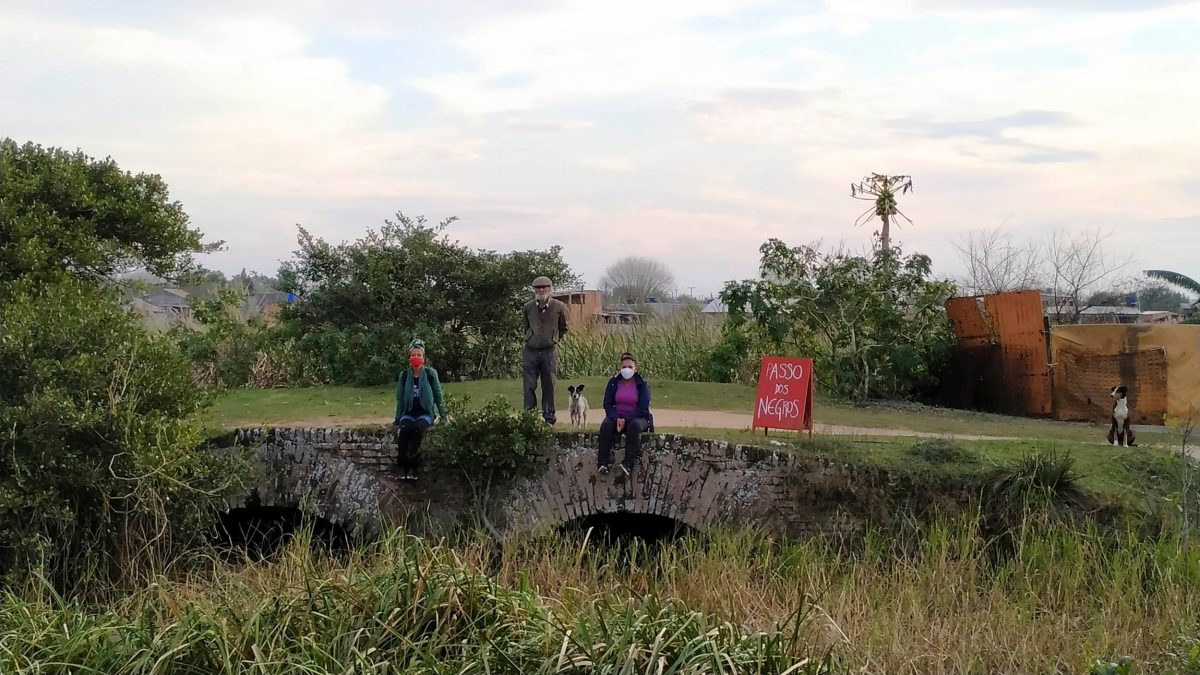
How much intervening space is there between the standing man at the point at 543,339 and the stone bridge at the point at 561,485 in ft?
2.54

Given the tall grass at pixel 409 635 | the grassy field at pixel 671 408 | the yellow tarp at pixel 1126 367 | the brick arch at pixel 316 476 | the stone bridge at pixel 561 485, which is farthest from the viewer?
the yellow tarp at pixel 1126 367

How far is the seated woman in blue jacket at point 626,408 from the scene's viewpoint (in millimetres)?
10773

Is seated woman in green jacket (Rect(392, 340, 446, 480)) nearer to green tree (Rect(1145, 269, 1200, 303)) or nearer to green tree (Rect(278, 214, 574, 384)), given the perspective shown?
green tree (Rect(278, 214, 574, 384))

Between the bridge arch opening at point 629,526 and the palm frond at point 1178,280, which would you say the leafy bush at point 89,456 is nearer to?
the bridge arch opening at point 629,526

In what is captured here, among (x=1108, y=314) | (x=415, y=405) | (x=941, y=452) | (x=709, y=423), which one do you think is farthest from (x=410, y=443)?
(x=1108, y=314)

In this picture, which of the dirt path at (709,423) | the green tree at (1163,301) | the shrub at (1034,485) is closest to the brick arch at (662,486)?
the dirt path at (709,423)

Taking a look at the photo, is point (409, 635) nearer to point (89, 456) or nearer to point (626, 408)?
point (626, 408)

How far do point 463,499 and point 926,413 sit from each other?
7.10m

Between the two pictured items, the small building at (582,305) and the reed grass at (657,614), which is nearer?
the reed grass at (657,614)

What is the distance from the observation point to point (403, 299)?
1769 centimetres

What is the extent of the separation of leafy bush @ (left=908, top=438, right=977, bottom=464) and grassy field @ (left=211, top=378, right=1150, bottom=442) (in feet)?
6.62

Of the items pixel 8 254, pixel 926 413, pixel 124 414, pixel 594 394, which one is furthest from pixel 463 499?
pixel 926 413

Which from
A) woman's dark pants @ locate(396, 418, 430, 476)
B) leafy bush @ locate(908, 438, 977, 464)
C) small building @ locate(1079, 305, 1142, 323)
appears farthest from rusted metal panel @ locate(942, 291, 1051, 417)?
woman's dark pants @ locate(396, 418, 430, 476)

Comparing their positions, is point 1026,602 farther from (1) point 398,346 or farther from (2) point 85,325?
(1) point 398,346
